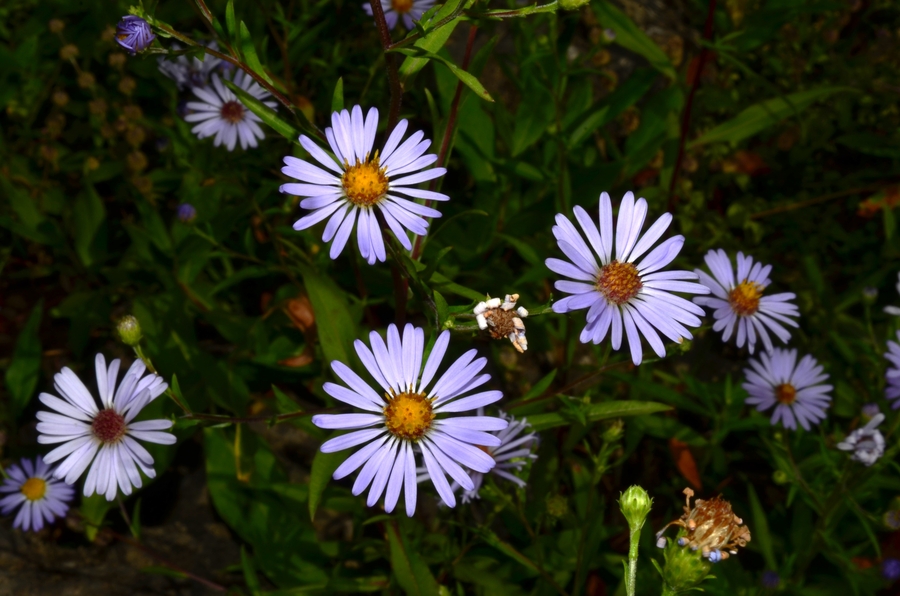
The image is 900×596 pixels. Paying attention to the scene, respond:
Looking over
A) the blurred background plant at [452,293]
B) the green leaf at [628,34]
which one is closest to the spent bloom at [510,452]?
the blurred background plant at [452,293]

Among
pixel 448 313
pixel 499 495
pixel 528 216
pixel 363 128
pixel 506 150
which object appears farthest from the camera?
pixel 506 150

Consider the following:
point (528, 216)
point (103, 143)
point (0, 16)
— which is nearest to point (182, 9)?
point (103, 143)

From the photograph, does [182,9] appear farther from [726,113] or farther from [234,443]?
[726,113]

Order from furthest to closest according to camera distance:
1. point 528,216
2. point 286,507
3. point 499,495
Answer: point 528,216
point 286,507
point 499,495

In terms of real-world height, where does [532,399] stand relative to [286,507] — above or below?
above

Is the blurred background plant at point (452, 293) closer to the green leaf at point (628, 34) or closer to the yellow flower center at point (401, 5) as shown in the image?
the green leaf at point (628, 34)

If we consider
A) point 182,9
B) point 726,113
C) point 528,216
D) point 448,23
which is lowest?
point 448,23
